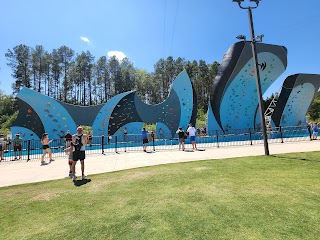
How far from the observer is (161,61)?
68.1 m

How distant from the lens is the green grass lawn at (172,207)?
3.25m

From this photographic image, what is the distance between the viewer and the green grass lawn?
3.25 meters

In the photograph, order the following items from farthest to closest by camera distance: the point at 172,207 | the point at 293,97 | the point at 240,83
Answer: the point at 293,97 → the point at 240,83 → the point at 172,207

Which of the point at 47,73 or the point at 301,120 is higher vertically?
the point at 47,73

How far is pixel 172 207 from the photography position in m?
4.12

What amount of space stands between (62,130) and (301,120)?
28.0m

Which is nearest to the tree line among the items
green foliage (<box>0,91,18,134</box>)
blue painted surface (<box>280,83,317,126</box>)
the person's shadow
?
green foliage (<box>0,91,18,134</box>)

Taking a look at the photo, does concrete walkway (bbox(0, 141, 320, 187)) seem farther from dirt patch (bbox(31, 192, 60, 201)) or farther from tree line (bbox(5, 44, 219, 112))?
tree line (bbox(5, 44, 219, 112))

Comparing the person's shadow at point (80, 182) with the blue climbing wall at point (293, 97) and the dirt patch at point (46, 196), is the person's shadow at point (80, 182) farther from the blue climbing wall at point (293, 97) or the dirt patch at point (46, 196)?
the blue climbing wall at point (293, 97)

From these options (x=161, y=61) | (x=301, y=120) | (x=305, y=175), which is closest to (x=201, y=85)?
(x=161, y=61)

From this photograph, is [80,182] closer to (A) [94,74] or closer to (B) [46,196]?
(B) [46,196]

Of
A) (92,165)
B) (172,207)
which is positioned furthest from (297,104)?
(172,207)

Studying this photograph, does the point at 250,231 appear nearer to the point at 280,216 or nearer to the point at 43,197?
the point at 280,216

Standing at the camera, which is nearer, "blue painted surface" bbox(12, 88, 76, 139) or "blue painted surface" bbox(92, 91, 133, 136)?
"blue painted surface" bbox(12, 88, 76, 139)
